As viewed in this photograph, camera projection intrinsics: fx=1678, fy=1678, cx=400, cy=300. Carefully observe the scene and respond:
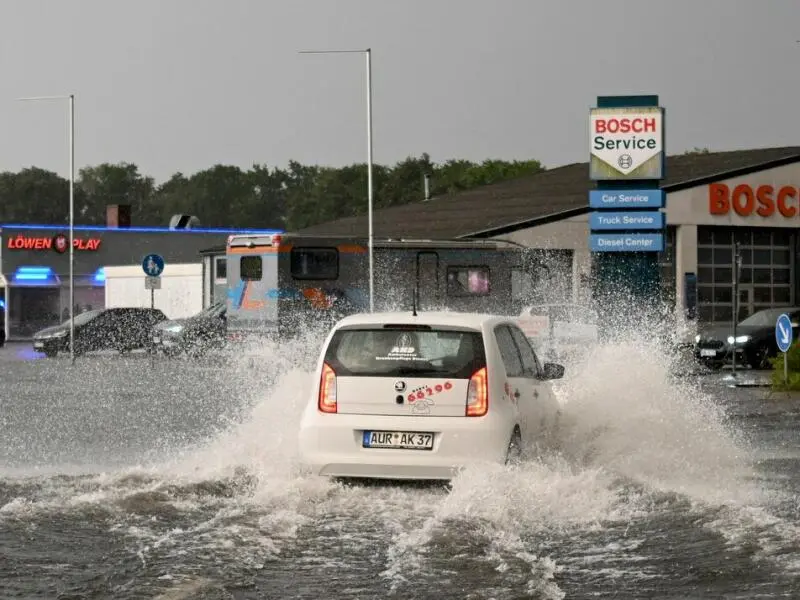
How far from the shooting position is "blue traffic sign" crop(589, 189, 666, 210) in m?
46.0

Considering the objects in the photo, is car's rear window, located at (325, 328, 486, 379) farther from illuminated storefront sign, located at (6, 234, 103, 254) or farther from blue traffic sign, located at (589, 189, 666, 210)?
illuminated storefront sign, located at (6, 234, 103, 254)

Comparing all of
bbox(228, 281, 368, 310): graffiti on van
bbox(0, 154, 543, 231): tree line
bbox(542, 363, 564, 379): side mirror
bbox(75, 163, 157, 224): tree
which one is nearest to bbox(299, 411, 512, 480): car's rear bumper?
bbox(542, 363, 564, 379): side mirror

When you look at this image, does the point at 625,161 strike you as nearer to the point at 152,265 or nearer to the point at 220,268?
the point at 220,268

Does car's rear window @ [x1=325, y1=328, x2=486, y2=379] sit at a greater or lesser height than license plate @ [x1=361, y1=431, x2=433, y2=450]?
greater

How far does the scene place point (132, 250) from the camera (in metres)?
73.6

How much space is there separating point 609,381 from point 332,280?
899 inches

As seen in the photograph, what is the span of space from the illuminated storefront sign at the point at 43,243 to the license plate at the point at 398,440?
5965 cm

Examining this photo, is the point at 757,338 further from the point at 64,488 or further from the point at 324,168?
the point at 324,168

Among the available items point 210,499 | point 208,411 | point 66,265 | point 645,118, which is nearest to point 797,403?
point 208,411

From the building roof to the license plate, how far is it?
1790 inches

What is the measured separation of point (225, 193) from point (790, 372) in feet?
465

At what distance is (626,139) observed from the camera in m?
45.7

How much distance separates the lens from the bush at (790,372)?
28.8m

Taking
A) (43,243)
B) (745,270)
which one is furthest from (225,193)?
(745,270)
